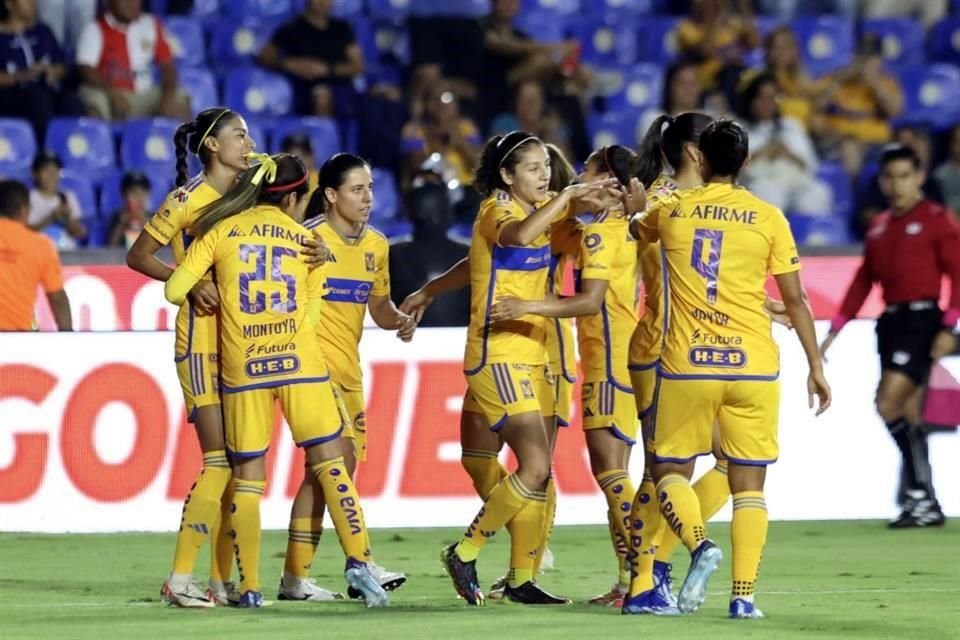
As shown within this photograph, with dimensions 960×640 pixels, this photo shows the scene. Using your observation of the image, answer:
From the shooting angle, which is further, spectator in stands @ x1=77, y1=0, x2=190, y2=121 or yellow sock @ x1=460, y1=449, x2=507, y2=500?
spectator in stands @ x1=77, y1=0, x2=190, y2=121

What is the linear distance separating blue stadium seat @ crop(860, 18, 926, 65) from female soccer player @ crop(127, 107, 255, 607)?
1271 centimetres

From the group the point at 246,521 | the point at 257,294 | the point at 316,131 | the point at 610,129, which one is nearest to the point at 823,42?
the point at 610,129

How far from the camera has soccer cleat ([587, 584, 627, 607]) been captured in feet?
29.3

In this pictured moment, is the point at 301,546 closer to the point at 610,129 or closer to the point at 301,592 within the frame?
the point at 301,592

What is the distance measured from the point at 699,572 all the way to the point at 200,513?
2224mm


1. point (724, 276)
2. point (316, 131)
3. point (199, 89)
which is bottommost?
point (724, 276)

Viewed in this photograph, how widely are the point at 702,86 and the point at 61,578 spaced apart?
405 inches

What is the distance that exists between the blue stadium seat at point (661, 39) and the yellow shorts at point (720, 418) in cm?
1196

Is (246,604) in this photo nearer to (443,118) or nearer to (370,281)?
(370,281)

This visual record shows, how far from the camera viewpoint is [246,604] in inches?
343

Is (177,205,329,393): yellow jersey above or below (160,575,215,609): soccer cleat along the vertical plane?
above

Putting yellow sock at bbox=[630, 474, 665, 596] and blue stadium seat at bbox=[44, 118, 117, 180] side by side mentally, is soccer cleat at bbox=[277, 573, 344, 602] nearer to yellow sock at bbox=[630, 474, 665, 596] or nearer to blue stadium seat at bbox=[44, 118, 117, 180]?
yellow sock at bbox=[630, 474, 665, 596]

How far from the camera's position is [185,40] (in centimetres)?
1850

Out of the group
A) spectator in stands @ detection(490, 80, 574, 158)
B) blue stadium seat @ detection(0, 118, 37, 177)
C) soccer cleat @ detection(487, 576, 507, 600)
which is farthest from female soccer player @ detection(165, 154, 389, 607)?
spectator in stands @ detection(490, 80, 574, 158)
